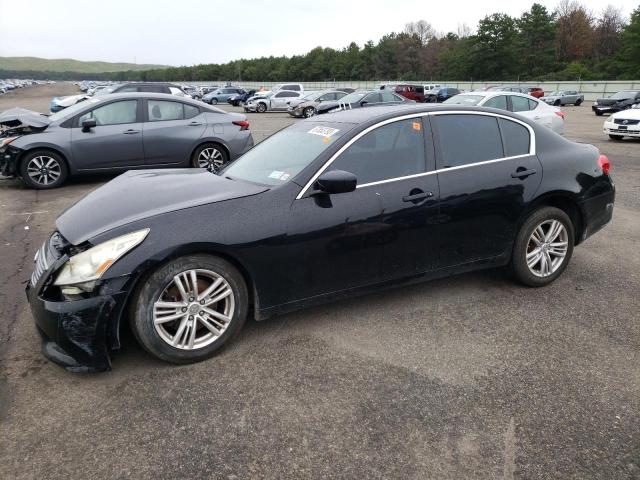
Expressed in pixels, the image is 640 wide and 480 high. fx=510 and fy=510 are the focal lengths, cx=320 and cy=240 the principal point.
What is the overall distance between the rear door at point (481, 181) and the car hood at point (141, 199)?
1456 mm

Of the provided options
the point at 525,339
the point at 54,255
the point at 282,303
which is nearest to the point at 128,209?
the point at 54,255

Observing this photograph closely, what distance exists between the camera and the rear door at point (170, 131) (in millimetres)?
9117

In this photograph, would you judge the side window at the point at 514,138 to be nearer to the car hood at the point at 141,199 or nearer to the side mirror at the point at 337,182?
the side mirror at the point at 337,182

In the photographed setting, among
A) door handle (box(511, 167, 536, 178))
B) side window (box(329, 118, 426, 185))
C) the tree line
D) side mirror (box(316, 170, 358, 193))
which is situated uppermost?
the tree line

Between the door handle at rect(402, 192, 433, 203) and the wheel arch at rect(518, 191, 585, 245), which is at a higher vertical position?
the door handle at rect(402, 192, 433, 203)

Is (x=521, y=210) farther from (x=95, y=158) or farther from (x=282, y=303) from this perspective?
(x=95, y=158)

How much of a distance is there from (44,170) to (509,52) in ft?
279

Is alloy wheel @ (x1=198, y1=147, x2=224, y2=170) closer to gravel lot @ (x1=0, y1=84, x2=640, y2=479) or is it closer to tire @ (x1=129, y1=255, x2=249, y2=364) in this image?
gravel lot @ (x1=0, y1=84, x2=640, y2=479)

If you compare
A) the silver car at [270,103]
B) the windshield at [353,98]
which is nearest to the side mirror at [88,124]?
the windshield at [353,98]

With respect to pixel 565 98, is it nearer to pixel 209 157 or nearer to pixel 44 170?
pixel 209 157

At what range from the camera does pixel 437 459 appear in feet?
8.00

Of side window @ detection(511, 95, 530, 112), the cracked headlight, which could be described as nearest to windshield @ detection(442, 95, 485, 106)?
side window @ detection(511, 95, 530, 112)

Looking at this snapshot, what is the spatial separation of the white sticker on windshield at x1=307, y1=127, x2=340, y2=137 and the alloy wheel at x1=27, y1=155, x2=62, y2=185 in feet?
21.1

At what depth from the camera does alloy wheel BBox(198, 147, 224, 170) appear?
31.2ft
